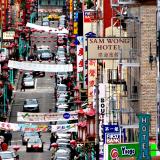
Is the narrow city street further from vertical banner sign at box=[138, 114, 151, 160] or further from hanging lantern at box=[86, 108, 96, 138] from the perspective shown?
vertical banner sign at box=[138, 114, 151, 160]

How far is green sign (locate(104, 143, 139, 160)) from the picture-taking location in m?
33.0

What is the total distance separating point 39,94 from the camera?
10481 centimetres

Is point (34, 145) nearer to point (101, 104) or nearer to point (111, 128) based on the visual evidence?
point (101, 104)

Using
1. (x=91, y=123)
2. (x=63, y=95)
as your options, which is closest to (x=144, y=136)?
(x=91, y=123)

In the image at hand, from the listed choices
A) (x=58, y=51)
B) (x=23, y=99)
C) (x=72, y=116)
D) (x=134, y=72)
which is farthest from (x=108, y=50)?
(x=58, y=51)

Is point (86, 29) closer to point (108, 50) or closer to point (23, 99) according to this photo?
point (23, 99)

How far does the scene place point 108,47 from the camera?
41.1 metres

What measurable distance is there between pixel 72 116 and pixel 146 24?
26348 mm

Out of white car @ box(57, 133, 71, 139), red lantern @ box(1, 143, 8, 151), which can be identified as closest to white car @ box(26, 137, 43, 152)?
white car @ box(57, 133, 71, 139)

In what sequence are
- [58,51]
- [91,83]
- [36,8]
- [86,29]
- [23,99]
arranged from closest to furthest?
[91,83] < [86,29] < [23,99] < [58,51] < [36,8]

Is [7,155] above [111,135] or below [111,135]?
below

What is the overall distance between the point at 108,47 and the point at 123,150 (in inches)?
327

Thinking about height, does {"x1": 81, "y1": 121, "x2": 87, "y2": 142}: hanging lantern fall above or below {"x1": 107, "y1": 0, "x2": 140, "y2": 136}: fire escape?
below

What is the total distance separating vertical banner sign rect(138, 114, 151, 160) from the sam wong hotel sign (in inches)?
395
